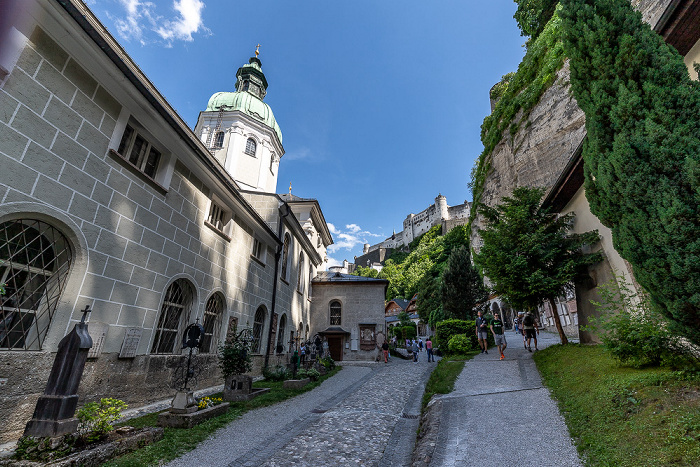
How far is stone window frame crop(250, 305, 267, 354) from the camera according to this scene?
1288 centimetres

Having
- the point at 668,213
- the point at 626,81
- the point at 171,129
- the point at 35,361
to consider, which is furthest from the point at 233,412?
the point at 626,81

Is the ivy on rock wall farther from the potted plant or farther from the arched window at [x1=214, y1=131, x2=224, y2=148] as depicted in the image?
the potted plant

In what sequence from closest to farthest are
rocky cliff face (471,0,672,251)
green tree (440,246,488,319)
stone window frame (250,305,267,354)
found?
stone window frame (250,305,267,354) < rocky cliff face (471,0,672,251) < green tree (440,246,488,319)

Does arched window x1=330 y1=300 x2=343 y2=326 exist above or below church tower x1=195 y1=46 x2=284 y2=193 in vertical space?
below

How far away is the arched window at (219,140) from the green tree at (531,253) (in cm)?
1931

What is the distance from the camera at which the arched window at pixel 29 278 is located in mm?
4445

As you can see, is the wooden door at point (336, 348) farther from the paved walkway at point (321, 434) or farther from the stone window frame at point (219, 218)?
the stone window frame at point (219, 218)

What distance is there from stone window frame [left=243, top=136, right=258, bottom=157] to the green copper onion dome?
193cm

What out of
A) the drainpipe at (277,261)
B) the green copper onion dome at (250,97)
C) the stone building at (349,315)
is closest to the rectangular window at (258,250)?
the drainpipe at (277,261)

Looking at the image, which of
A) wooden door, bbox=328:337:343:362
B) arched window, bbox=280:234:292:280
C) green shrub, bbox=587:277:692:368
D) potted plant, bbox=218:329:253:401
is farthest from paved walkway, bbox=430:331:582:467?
wooden door, bbox=328:337:343:362

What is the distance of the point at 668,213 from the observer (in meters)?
4.05

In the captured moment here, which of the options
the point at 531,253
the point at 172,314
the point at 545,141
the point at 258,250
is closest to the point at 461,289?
the point at 545,141

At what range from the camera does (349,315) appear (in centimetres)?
2162

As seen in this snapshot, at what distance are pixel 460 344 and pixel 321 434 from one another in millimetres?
12770
